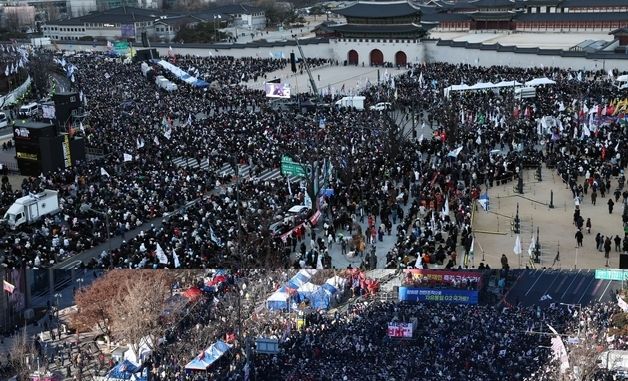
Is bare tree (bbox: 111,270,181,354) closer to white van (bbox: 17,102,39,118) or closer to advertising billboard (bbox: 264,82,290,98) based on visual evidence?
advertising billboard (bbox: 264,82,290,98)

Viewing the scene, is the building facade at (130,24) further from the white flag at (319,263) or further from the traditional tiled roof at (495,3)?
the white flag at (319,263)

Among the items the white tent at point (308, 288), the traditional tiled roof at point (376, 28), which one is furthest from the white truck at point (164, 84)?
the white tent at point (308, 288)

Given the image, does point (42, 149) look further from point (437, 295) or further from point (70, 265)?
point (437, 295)

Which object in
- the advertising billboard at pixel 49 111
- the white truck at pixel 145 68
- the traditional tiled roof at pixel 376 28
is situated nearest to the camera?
the advertising billboard at pixel 49 111

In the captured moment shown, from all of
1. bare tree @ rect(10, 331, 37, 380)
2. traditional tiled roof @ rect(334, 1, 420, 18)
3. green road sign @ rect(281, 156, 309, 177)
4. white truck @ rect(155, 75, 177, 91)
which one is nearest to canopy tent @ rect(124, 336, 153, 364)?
bare tree @ rect(10, 331, 37, 380)

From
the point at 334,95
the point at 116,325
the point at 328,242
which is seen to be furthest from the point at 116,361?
the point at 334,95

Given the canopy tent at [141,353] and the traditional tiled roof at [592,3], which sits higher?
the traditional tiled roof at [592,3]

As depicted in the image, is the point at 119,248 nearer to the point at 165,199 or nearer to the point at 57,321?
the point at 57,321
